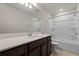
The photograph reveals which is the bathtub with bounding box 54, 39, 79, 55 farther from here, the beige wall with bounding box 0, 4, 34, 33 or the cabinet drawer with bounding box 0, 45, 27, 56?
the cabinet drawer with bounding box 0, 45, 27, 56

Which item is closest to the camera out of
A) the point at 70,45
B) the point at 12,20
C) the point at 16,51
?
the point at 16,51

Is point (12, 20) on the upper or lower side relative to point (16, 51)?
upper

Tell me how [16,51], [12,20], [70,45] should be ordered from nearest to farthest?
[16,51] → [12,20] → [70,45]

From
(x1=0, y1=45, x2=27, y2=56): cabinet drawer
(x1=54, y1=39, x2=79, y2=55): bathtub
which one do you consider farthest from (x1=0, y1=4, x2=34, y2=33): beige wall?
(x1=54, y1=39, x2=79, y2=55): bathtub

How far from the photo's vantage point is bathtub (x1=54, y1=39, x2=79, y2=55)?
2940 mm

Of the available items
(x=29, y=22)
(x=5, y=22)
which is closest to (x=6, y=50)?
(x=5, y=22)

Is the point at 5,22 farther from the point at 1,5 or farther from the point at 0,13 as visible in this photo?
the point at 1,5

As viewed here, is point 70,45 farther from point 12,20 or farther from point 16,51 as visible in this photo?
point 16,51

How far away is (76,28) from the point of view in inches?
117

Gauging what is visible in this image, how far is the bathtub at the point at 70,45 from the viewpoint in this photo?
2.94 meters

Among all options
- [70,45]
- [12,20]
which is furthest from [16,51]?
[70,45]

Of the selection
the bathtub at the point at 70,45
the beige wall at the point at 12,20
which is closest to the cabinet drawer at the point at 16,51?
the beige wall at the point at 12,20

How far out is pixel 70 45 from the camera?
10.3 ft

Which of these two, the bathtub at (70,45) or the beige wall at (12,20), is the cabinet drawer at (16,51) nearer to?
the beige wall at (12,20)
